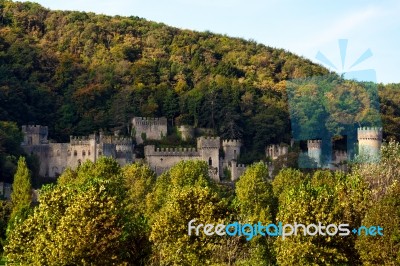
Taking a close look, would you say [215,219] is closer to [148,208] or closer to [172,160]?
[148,208]

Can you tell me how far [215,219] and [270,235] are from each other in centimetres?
851

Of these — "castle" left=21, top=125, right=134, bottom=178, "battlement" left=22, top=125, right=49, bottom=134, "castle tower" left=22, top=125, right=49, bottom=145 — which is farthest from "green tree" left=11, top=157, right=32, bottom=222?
"battlement" left=22, top=125, right=49, bottom=134

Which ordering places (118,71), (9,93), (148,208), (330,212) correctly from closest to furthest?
(330,212), (148,208), (9,93), (118,71)

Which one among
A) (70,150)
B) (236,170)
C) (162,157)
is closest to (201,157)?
(236,170)

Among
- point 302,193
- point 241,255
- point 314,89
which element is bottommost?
point 241,255

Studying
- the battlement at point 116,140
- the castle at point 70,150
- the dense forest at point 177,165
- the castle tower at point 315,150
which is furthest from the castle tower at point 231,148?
the battlement at point 116,140

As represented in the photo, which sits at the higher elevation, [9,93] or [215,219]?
[9,93]

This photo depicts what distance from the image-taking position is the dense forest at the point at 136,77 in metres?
105

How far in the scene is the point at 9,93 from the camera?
4087 inches

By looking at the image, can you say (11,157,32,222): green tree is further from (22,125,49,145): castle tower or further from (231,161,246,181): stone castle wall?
(231,161,246,181): stone castle wall

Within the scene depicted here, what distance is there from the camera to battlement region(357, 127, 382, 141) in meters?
90.8

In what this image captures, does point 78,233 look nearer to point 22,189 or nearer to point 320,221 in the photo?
point 320,221

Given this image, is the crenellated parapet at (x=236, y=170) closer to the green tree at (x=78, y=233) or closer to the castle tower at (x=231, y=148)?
the castle tower at (x=231, y=148)

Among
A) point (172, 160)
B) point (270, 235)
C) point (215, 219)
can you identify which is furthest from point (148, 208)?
point (172, 160)
